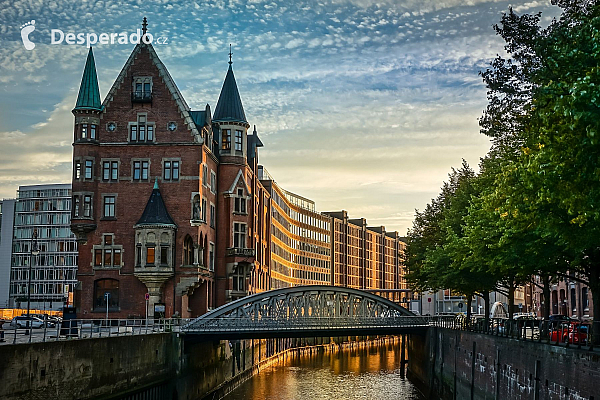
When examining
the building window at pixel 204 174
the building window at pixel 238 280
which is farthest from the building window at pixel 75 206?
the building window at pixel 238 280

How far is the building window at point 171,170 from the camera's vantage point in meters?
61.7

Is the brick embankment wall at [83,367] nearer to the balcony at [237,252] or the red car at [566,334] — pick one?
the red car at [566,334]

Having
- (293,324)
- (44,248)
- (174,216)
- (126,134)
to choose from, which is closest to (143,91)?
(126,134)

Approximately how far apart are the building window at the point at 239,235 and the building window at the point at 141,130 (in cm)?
1046

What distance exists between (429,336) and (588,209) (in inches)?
1536

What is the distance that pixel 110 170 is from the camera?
2447 inches

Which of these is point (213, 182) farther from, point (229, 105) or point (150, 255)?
point (150, 255)

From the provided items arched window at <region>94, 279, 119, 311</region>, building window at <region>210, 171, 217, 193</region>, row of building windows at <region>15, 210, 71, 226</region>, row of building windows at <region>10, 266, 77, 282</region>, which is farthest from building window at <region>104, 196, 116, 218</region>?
row of building windows at <region>15, 210, 71, 226</region>

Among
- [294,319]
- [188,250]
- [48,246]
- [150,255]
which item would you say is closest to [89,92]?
[150,255]

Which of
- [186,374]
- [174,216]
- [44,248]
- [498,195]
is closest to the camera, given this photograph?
[498,195]

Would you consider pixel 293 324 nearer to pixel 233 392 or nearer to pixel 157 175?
pixel 233 392

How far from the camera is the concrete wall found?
26.0 m

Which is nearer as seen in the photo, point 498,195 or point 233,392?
point 498,195

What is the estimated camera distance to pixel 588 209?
23.9 meters
